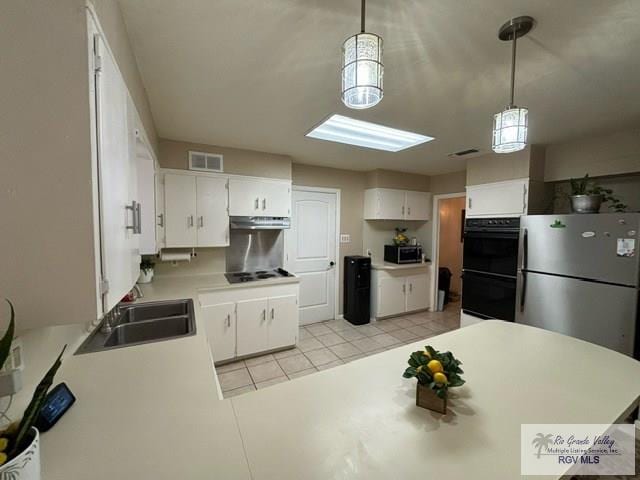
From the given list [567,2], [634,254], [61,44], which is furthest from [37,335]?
[634,254]

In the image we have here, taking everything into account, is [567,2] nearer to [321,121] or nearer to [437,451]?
[321,121]

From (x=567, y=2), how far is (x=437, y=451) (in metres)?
1.75

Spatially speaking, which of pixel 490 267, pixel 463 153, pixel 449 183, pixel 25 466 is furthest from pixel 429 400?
pixel 449 183

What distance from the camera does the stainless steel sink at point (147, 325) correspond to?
1.62m

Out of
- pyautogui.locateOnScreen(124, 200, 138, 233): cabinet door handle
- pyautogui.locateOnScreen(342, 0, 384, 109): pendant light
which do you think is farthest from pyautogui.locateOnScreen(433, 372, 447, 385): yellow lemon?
pyautogui.locateOnScreen(124, 200, 138, 233): cabinet door handle

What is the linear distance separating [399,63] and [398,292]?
3.44 m

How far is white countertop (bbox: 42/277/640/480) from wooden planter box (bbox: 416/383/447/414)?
0.02m

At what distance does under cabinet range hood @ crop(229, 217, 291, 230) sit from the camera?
9.90 ft

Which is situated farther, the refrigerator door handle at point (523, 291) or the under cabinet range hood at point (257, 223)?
the under cabinet range hood at point (257, 223)

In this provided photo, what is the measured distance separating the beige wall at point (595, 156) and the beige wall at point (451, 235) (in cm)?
267

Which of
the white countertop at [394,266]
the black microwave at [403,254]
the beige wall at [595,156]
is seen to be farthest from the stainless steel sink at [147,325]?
the beige wall at [595,156]

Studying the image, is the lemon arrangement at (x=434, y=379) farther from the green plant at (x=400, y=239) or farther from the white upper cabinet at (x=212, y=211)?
the green plant at (x=400, y=239)

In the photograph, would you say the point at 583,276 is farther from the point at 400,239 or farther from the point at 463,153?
the point at 400,239

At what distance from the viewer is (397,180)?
428 centimetres
